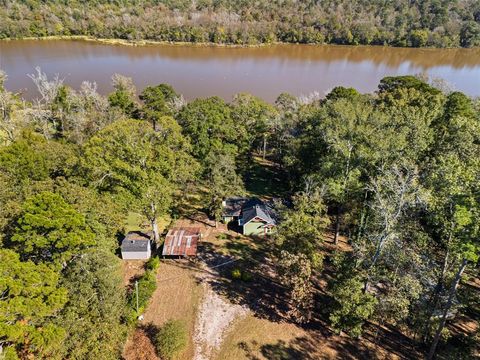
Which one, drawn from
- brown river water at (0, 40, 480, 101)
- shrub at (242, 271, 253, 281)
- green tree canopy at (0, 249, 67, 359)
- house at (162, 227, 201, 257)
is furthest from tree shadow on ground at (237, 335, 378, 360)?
brown river water at (0, 40, 480, 101)

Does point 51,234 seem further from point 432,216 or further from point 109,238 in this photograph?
point 432,216

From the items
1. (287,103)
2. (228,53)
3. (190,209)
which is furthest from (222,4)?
(190,209)

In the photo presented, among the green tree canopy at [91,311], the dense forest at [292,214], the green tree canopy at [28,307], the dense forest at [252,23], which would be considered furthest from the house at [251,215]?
the dense forest at [252,23]

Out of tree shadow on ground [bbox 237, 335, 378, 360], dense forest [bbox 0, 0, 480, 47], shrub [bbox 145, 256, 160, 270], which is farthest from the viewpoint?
dense forest [bbox 0, 0, 480, 47]

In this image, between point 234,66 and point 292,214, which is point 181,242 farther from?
point 234,66

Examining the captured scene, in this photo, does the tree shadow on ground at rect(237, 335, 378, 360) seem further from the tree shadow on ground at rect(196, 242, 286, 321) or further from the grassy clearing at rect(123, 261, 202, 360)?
the grassy clearing at rect(123, 261, 202, 360)
